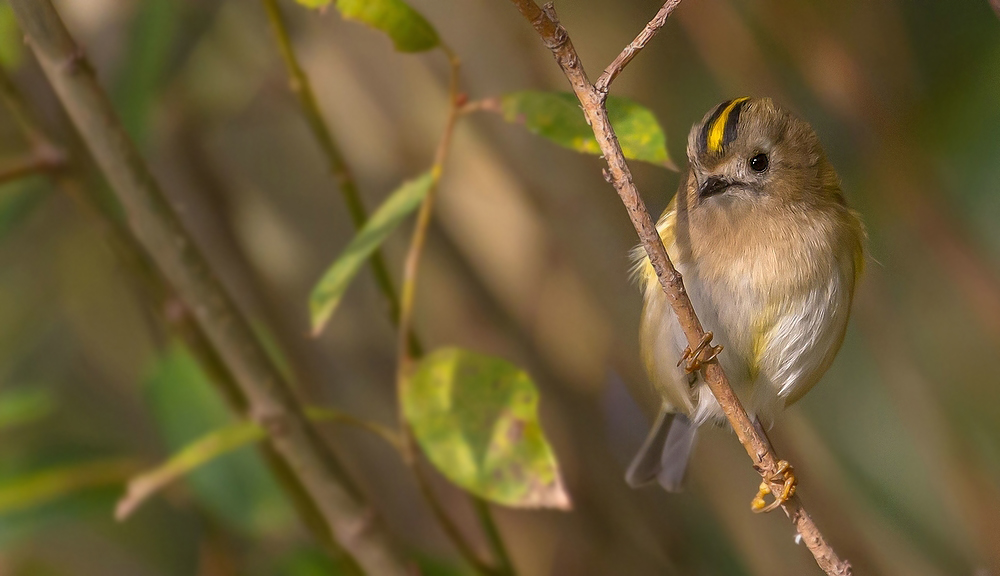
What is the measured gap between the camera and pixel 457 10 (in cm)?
222

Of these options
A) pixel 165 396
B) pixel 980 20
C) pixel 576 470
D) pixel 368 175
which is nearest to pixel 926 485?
pixel 576 470

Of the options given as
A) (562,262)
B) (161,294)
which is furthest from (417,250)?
(562,262)

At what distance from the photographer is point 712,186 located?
155 cm

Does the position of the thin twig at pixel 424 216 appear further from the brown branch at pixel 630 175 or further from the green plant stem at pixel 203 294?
the brown branch at pixel 630 175

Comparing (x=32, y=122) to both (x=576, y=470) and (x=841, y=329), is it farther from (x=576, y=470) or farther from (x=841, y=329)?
(x=576, y=470)

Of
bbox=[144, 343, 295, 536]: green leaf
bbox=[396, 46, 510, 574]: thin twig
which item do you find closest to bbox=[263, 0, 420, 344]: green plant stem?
bbox=[396, 46, 510, 574]: thin twig

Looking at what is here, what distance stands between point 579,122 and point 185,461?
60cm

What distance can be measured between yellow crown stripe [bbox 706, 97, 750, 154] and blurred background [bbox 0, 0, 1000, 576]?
16.8 inches

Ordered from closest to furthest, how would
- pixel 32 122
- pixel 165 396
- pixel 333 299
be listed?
pixel 333 299 < pixel 32 122 < pixel 165 396

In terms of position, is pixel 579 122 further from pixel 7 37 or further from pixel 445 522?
pixel 7 37

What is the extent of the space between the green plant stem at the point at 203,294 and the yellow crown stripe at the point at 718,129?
784mm

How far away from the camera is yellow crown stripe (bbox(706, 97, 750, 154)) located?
1.56m

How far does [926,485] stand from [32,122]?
2.22m

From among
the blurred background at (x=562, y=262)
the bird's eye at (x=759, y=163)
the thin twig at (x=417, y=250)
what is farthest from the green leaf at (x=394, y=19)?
the blurred background at (x=562, y=262)
